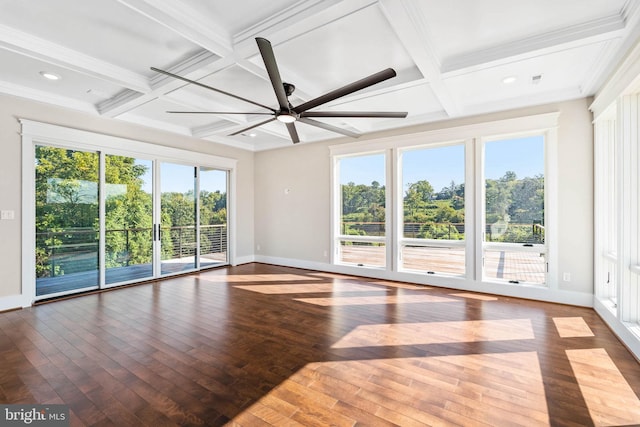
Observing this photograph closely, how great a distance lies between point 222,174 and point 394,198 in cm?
384

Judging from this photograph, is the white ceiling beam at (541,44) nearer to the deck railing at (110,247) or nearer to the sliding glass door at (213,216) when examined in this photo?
the sliding glass door at (213,216)

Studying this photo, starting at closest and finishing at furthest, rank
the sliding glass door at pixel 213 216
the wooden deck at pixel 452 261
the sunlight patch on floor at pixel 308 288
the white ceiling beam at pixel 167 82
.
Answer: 1. the white ceiling beam at pixel 167 82
2. the wooden deck at pixel 452 261
3. the sunlight patch on floor at pixel 308 288
4. the sliding glass door at pixel 213 216

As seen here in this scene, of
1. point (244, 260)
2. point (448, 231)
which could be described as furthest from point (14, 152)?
point (448, 231)

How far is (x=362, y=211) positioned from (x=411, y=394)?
4.04 m

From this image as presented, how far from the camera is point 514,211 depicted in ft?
14.6

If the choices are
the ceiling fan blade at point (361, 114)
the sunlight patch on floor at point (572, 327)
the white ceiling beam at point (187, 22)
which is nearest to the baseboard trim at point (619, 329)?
the sunlight patch on floor at point (572, 327)

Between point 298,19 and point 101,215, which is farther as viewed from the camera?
point 101,215

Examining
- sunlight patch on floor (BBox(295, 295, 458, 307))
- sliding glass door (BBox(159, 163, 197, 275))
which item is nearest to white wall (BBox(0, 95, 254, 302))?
sliding glass door (BBox(159, 163, 197, 275))

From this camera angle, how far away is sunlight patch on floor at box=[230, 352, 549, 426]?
6.01 ft

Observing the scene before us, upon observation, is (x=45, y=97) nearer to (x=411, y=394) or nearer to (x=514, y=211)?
(x=411, y=394)

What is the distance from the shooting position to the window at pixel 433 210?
489 centimetres

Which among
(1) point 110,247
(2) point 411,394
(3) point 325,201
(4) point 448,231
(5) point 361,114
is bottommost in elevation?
(2) point 411,394

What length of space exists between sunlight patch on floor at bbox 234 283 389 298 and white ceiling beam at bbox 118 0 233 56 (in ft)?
11.0

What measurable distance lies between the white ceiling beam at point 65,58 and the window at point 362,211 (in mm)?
3732
